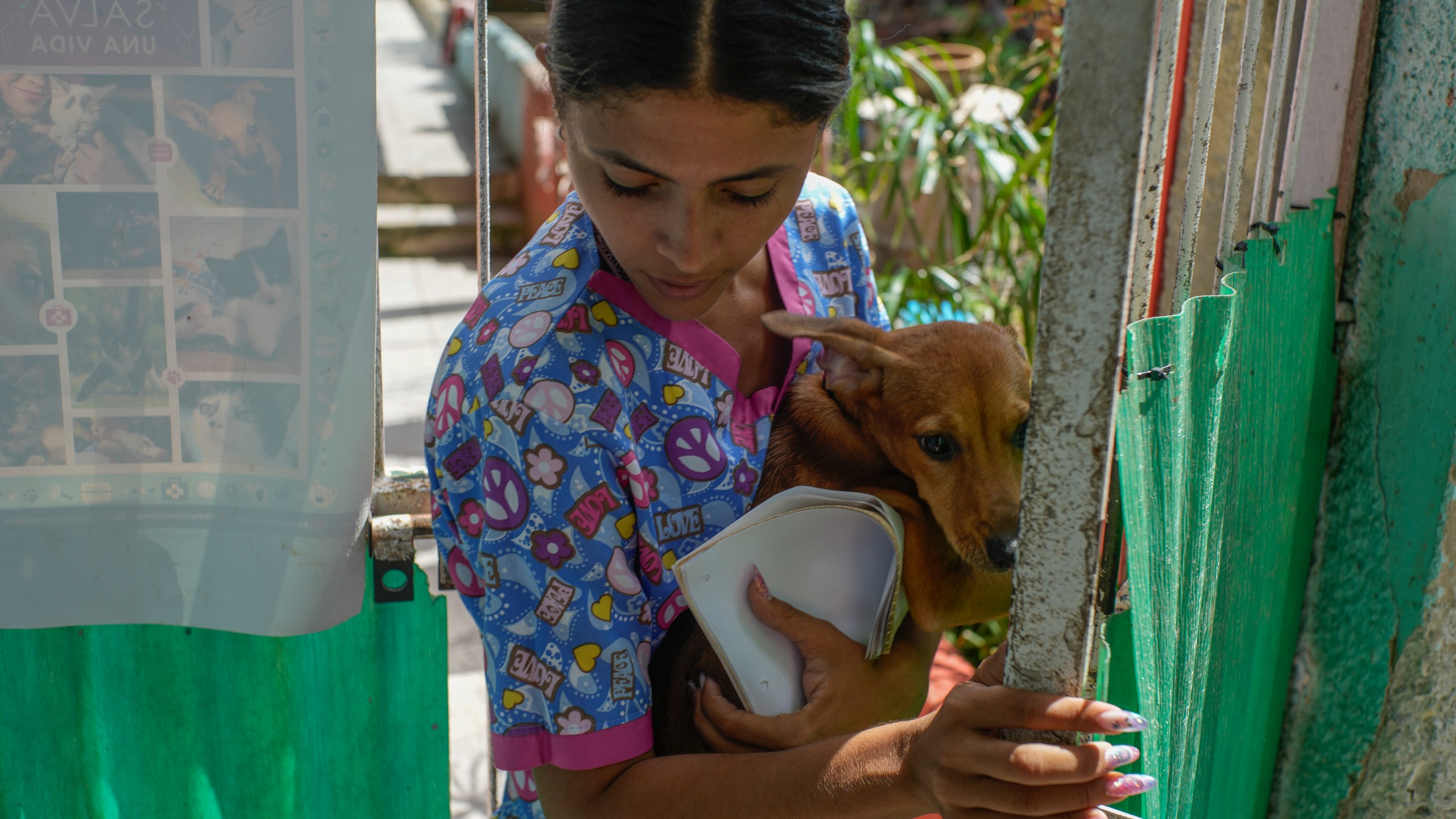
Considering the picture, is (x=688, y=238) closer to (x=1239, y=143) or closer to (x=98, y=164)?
(x=1239, y=143)

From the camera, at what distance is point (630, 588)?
4.66 ft

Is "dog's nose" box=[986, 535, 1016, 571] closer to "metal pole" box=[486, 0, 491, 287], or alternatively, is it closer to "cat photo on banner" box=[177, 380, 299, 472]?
"metal pole" box=[486, 0, 491, 287]

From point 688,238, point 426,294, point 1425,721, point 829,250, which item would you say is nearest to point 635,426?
Answer: point 688,238

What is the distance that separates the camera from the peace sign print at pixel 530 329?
1.38m

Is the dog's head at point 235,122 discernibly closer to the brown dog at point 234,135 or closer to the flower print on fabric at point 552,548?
the brown dog at point 234,135

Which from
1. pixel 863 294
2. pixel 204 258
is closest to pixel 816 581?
pixel 863 294

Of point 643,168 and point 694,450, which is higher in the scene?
point 643,168

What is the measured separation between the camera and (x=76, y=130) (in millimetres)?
1557

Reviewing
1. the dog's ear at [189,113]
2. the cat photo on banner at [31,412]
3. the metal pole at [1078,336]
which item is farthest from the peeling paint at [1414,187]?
the cat photo on banner at [31,412]

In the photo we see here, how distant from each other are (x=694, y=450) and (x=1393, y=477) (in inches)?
32.2

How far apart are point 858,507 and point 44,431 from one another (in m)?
1.21

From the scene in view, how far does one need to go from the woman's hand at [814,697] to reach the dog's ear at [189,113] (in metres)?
1.03

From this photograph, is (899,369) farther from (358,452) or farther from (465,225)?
(465,225)

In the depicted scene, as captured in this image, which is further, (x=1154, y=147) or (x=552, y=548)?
(x=552, y=548)
